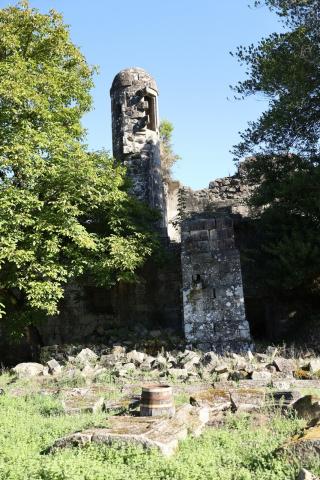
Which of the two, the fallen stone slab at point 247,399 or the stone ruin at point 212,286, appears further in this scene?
the stone ruin at point 212,286

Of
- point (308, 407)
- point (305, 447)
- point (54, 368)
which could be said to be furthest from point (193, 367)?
point (305, 447)

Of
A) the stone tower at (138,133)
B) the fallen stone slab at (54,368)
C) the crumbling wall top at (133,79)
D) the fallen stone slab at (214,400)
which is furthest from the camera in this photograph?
the crumbling wall top at (133,79)

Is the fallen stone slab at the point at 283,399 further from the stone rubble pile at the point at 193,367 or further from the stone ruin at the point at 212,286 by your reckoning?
the stone ruin at the point at 212,286

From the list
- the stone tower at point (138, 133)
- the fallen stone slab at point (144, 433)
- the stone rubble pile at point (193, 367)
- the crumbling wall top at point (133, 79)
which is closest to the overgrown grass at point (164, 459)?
the fallen stone slab at point (144, 433)

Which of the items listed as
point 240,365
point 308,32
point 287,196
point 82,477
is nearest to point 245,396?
point 240,365

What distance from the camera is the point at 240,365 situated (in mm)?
8797

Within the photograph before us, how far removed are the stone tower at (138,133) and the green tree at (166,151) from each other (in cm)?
876

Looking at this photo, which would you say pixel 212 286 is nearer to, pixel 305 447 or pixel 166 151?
pixel 305 447

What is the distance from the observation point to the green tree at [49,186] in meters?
11.1

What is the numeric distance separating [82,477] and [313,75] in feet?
37.5

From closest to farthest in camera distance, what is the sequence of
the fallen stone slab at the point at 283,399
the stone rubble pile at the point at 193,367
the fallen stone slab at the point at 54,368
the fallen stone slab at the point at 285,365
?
the fallen stone slab at the point at 283,399
the stone rubble pile at the point at 193,367
the fallen stone slab at the point at 285,365
the fallen stone slab at the point at 54,368

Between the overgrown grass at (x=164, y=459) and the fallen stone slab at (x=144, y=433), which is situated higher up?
the fallen stone slab at (x=144, y=433)

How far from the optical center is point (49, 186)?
11.8 m

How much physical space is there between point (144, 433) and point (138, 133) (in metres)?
13.1
